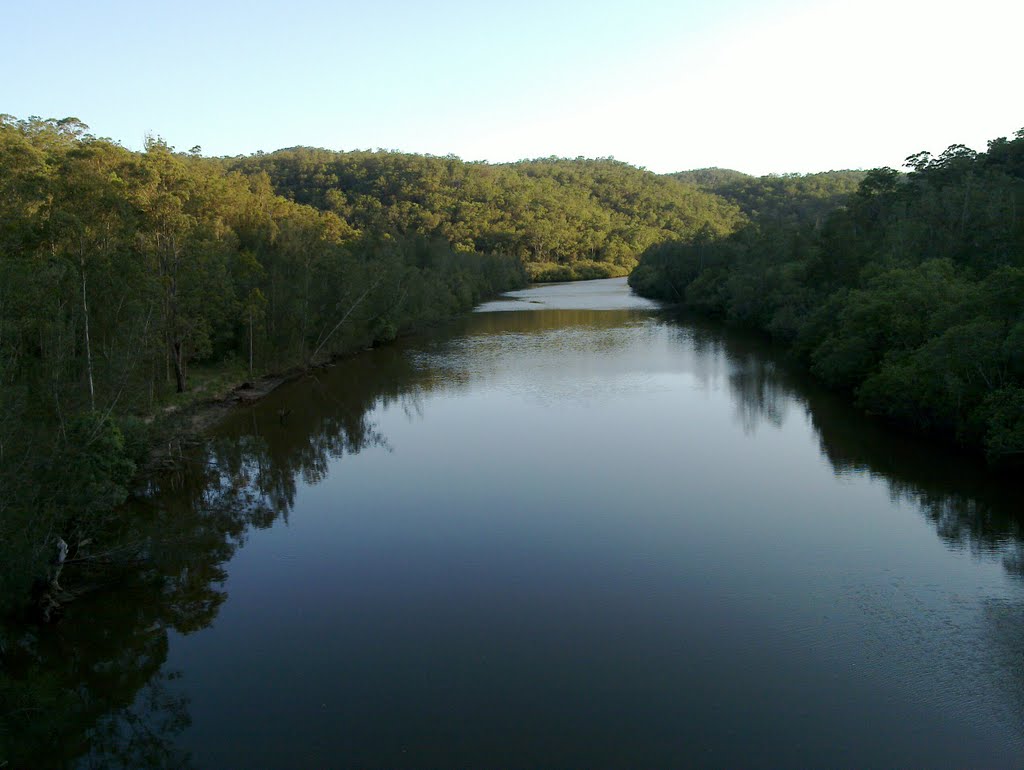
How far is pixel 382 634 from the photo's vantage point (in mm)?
12734

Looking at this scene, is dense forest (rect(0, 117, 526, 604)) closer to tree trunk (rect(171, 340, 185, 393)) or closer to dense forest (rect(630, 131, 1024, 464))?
tree trunk (rect(171, 340, 185, 393))

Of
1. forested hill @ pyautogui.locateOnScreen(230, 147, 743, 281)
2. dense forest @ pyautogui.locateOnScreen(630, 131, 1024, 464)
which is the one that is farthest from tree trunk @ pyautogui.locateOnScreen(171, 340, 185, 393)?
forested hill @ pyautogui.locateOnScreen(230, 147, 743, 281)

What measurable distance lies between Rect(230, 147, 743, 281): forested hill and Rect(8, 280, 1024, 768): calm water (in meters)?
70.5

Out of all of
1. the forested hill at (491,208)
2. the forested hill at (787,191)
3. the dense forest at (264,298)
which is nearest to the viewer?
the dense forest at (264,298)

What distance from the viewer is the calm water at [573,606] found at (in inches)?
401

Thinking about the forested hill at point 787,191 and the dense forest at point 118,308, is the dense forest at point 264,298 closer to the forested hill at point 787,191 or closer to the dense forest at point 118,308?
the dense forest at point 118,308

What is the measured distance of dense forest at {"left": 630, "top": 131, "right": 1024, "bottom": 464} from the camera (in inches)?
809

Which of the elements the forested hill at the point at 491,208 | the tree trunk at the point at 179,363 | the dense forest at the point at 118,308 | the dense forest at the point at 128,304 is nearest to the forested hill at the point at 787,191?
the forested hill at the point at 491,208

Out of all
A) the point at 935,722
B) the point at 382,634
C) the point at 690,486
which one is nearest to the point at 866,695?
the point at 935,722

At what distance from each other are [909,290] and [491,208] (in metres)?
87.3

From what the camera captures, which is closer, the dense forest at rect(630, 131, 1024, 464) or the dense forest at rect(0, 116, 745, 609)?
the dense forest at rect(0, 116, 745, 609)

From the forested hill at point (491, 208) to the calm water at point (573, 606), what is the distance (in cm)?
7049

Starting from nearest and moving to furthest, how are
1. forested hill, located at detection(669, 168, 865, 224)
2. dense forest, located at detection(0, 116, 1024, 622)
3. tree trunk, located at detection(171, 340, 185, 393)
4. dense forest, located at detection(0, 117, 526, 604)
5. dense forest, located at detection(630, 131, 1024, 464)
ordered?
dense forest, located at detection(0, 117, 526, 604), dense forest, located at detection(0, 116, 1024, 622), dense forest, located at detection(630, 131, 1024, 464), tree trunk, located at detection(171, 340, 185, 393), forested hill, located at detection(669, 168, 865, 224)

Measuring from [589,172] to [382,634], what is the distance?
15433 cm
